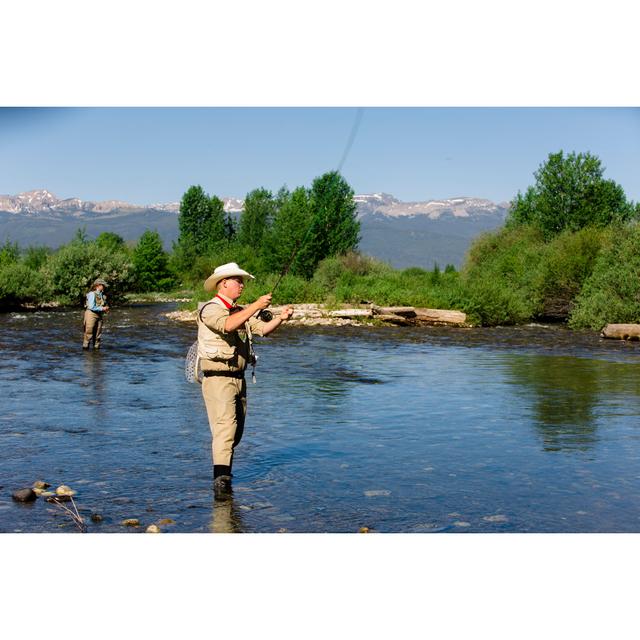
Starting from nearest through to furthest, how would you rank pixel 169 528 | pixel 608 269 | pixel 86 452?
pixel 169 528 < pixel 86 452 < pixel 608 269

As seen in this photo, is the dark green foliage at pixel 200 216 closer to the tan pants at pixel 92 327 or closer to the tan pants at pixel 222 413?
the tan pants at pixel 92 327


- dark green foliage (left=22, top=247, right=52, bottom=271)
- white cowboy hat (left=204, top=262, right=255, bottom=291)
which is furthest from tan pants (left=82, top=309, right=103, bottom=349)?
dark green foliage (left=22, top=247, right=52, bottom=271)

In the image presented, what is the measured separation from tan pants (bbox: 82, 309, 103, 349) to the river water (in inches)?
40.9

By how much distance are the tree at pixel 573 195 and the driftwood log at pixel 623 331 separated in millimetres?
33729

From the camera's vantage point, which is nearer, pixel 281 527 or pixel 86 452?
pixel 281 527

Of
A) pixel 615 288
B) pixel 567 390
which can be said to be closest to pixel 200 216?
pixel 615 288

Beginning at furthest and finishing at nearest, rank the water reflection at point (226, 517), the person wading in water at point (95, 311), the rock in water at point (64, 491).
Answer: the person wading in water at point (95, 311), the rock in water at point (64, 491), the water reflection at point (226, 517)

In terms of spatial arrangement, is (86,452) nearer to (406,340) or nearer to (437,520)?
(437,520)

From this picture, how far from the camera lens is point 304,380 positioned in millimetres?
14406

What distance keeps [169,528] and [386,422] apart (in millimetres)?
4944

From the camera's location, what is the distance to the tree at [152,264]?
215 feet

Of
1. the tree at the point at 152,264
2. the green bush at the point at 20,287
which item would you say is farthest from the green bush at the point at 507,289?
the tree at the point at 152,264

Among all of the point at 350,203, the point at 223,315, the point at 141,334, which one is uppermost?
the point at 350,203

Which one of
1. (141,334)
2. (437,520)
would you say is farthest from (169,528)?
(141,334)
